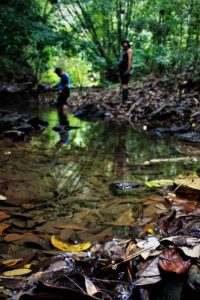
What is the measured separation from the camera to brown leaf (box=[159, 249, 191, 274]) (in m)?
1.68

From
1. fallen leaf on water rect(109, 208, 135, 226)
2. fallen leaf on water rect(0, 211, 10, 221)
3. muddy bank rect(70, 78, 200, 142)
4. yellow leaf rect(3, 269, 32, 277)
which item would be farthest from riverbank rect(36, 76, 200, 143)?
yellow leaf rect(3, 269, 32, 277)

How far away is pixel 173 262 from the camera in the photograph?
176cm

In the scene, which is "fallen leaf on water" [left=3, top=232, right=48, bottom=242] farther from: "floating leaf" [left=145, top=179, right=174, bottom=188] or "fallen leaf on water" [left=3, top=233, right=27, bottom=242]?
"floating leaf" [left=145, top=179, right=174, bottom=188]

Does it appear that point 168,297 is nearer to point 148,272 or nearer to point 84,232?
point 148,272

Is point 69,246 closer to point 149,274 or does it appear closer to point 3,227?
point 3,227

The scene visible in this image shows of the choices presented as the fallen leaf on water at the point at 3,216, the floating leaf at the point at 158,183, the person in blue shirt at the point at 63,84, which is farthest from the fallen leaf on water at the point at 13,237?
the person in blue shirt at the point at 63,84

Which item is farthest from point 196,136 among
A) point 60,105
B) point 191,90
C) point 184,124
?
point 60,105

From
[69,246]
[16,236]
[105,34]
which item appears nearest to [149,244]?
[69,246]

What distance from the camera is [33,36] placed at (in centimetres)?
905

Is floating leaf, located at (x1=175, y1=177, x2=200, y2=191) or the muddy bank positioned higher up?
the muddy bank

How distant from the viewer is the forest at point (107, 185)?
1.82 meters

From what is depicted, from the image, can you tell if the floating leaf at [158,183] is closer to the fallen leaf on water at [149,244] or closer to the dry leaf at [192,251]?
the fallen leaf on water at [149,244]

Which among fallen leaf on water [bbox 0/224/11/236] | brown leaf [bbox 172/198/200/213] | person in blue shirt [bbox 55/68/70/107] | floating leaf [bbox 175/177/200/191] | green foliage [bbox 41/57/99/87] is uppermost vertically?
green foliage [bbox 41/57/99/87]

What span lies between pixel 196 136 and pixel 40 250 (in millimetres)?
4893
